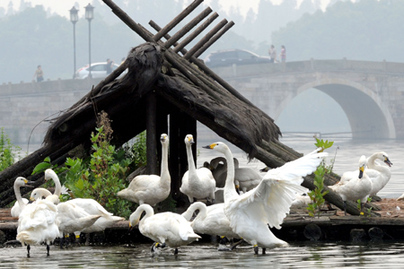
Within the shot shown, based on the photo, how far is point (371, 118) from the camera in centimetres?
6875

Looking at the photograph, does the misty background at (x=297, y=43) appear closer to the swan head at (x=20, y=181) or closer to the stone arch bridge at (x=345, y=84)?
the stone arch bridge at (x=345, y=84)

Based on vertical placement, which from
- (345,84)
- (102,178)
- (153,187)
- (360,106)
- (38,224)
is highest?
(345,84)

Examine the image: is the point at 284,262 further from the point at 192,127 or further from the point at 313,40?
the point at 313,40

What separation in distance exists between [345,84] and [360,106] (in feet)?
20.3

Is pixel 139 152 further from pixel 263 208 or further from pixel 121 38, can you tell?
pixel 121 38

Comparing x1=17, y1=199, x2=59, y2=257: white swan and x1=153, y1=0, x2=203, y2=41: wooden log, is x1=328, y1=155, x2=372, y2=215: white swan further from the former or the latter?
x1=17, y1=199, x2=59, y2=257: white swan

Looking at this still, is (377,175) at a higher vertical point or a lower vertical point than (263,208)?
higher

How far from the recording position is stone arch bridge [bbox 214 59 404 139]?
6384cm

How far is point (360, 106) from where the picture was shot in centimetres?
6962

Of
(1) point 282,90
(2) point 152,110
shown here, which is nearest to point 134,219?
(2) point 152,110

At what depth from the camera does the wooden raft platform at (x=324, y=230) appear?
1392 centimetres

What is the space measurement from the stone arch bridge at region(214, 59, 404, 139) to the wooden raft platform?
4861cm

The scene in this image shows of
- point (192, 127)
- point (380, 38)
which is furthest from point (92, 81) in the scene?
point (380, 38)

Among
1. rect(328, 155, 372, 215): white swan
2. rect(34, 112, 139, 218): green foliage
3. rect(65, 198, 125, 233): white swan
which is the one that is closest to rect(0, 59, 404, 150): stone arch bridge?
rect(34, 112, 139, 218): green foliage
